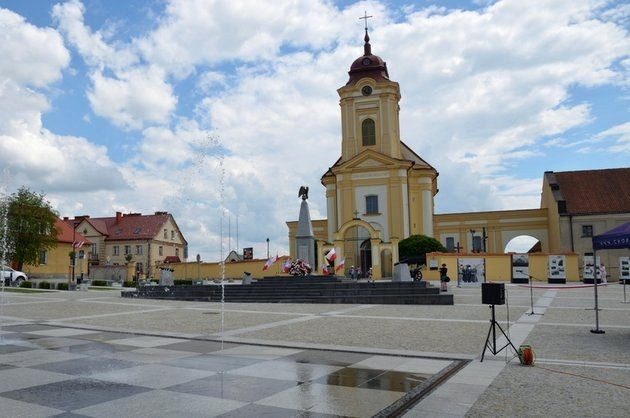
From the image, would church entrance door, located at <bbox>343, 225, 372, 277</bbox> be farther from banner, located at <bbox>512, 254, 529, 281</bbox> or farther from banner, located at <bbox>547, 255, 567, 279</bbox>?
banner, located at <bbox>547, 255, 567, 279</bbox>

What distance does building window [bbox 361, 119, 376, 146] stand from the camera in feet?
195

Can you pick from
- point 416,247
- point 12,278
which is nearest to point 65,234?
point 12,278

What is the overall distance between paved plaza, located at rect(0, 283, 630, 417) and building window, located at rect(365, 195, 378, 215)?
4036 centimetres

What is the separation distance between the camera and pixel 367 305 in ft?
76.3

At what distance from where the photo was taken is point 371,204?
187 ft

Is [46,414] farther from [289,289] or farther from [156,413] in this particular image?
[289,289]

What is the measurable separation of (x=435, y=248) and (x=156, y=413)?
4508 centimetres

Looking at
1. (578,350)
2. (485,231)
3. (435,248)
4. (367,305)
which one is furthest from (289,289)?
(485,231)

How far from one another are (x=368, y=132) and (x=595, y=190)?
24.8m

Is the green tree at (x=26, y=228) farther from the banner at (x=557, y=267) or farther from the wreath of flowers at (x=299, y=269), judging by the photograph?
the banner at (x=557, y=267)

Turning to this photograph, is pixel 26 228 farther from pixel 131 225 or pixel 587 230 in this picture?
pixel 587 230

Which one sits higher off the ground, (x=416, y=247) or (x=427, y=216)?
(x=427, y=216)

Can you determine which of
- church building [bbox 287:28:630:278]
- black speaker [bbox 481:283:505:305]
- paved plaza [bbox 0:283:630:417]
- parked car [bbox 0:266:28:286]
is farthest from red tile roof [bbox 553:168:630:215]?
parked car [bbox 0:266:28:286]

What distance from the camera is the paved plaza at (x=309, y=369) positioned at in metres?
6.43
